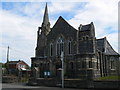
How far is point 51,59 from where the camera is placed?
4122 cm

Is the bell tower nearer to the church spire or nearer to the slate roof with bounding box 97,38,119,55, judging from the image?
the church spire

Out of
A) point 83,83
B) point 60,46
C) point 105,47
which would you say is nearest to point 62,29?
point 60,46

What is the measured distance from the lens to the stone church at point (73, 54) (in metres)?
35.6

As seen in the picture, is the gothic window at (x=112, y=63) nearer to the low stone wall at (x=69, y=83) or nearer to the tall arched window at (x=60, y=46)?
the tall arched window at (x=60, y=46)

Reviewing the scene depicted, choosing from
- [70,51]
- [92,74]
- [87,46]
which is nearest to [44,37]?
[70,51]

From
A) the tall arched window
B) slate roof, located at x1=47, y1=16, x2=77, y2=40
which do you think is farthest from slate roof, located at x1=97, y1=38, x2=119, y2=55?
the tall arched window

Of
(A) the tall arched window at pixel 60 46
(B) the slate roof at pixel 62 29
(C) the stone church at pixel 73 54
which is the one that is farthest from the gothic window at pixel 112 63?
(A) the tall arched window at pixel 60 46

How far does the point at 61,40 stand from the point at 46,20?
33.7 ft

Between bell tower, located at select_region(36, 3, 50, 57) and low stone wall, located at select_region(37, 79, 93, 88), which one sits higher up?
bell tower, located at select_region(36, 3, 50, 57)

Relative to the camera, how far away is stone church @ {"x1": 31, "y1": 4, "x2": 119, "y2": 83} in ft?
117

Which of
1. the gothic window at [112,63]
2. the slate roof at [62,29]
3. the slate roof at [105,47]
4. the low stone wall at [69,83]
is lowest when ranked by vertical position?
the low stone wall at [69,83]

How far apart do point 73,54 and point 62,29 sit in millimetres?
7252

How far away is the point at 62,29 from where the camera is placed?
41.3 m

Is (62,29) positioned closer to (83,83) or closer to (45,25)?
(45,25)
